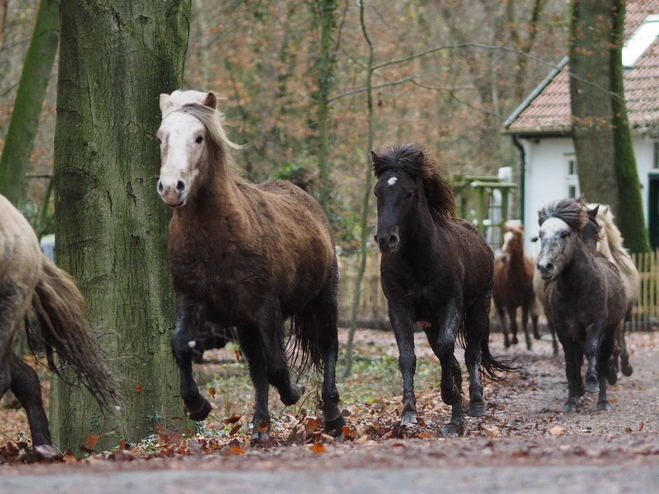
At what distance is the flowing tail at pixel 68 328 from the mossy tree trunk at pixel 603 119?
1448cm

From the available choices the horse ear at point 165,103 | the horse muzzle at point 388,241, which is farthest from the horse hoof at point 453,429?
the horse ear at point 165,103

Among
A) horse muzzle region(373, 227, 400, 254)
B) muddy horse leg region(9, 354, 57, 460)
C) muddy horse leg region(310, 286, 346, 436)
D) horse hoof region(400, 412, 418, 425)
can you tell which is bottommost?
horse hoof region(400, 412, 418, 425)

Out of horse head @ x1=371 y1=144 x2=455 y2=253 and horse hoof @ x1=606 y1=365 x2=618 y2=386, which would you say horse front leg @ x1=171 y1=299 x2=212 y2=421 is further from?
horse hoof @ x1=606 y1=365 x2=618 y2=386

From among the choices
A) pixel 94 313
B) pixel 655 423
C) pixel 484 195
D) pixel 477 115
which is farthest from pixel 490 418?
pixel 477 115

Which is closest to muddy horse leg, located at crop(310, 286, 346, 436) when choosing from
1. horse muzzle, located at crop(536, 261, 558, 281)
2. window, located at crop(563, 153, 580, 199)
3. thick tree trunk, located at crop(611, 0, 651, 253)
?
horse muzzle, located at crop(536, 261, 558, 281)

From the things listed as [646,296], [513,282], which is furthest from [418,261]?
[646,296]

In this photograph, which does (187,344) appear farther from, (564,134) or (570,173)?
(570,173)

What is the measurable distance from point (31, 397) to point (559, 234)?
22.2ft

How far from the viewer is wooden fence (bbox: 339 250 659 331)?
25.2 meters

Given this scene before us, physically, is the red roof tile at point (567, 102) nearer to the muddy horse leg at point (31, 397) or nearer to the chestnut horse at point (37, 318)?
the chestnut horse at point (37, 318)

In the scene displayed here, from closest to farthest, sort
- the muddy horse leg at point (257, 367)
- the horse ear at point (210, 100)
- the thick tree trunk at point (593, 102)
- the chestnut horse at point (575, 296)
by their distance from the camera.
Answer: the horse ear at point (210, 100)
the muddy horse leg at point (257, 367)
the chestnut horse at point (575, 296)
the thick tree trunk at point (593, 102)

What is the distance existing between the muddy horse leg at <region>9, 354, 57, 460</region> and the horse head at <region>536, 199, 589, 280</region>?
630cm

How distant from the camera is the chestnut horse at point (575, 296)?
12.4 metres

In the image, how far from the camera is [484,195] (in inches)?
1141
